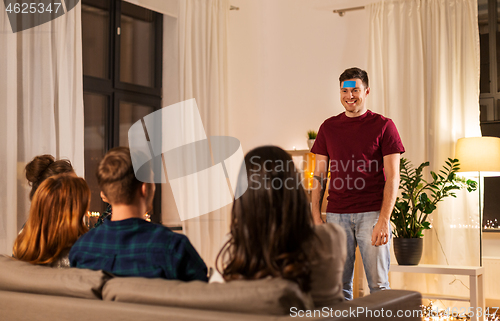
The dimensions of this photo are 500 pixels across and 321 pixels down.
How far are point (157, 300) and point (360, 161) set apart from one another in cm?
137

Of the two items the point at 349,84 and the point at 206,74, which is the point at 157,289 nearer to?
the point at 349,84

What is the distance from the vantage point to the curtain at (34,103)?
9.97ft

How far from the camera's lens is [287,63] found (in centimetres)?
491

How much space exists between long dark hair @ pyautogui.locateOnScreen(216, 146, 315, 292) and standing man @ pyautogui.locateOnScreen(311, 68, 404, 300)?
3.61 feet

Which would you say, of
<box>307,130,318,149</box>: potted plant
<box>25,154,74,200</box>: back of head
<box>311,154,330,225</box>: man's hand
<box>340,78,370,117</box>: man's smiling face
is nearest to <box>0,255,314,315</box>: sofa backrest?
<box>25,154,74,200</box>: back of head

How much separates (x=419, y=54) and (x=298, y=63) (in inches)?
46.0

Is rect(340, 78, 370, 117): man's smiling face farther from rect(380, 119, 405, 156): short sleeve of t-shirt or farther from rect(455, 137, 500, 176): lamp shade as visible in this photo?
rect(455, 137, 500, 176): lamp shade

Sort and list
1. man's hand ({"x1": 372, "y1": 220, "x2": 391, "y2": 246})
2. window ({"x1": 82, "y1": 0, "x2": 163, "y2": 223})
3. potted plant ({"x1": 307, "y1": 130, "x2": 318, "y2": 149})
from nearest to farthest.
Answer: man's hand ({"x1": 372, "y1": 220, "x2": 391, "y2": 246}) → window ({"x1": 82, "y1": 0, "x2": 163, "y2": 223}) → potted plant ({"x1": 307, "y1": 130, "x2": 318, "y2": 149})

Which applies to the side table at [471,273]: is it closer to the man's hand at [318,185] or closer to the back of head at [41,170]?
the man's hand at [318,185]

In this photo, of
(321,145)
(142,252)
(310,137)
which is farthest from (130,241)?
(310,137)

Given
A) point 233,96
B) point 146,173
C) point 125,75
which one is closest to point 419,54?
point 233,96

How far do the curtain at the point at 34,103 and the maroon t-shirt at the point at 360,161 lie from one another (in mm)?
1858

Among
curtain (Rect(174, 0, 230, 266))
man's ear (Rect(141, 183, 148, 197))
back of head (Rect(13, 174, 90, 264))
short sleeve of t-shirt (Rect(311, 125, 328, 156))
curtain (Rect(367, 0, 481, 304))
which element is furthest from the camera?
curtain (Rect(174, 0, 230, 266))

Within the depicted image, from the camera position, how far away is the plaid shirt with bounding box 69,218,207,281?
1.39 metres
